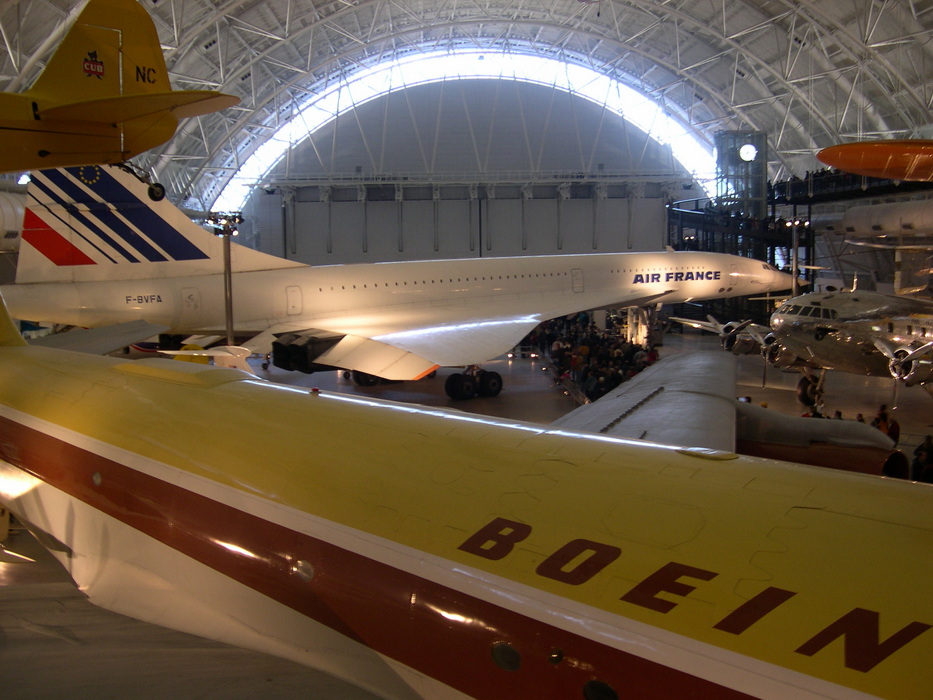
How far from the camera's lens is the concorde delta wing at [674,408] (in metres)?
5.61

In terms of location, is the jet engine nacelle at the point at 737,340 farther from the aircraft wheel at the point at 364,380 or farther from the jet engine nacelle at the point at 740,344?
the aircraft wheel at the point at 364,380

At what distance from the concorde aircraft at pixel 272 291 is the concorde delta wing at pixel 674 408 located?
18.9ft

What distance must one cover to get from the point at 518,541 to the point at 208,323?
14.3 meters

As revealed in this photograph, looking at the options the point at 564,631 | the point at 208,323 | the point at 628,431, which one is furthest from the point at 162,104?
the point at 208,323

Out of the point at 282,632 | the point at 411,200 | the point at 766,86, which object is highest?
the point at 766,86

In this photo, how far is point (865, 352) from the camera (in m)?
13.5

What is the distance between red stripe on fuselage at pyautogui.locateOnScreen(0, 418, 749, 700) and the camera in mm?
2381

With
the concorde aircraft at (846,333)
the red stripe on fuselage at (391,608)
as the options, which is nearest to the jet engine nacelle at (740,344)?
the concorde aircraft at (846,333)

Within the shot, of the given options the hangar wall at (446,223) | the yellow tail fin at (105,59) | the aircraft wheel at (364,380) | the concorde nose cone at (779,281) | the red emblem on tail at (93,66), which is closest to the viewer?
the yellow tail fin at (105,59)

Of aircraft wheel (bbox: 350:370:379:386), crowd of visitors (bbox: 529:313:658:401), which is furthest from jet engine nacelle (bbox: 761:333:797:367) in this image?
aircraft wheel (bbox: 350:370:379:386)

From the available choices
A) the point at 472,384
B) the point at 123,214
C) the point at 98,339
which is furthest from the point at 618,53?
the point at 98,339

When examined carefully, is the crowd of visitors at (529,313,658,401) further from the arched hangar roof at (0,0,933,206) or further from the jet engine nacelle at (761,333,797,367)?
the arched hangar roof at (0,0,933,206)

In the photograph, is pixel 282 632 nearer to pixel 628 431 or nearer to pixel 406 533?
pixel 406 533

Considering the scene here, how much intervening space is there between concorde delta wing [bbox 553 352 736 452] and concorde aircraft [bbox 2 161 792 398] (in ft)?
18.9
